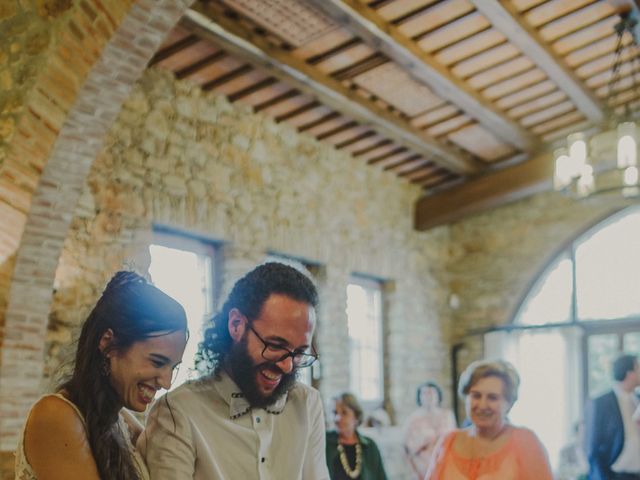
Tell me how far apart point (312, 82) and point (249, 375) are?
16.5 ft

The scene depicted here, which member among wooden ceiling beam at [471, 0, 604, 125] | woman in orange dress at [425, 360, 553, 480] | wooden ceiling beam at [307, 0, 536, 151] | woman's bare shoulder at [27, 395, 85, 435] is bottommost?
woman in orange dress at [425, 360, 553, 480]

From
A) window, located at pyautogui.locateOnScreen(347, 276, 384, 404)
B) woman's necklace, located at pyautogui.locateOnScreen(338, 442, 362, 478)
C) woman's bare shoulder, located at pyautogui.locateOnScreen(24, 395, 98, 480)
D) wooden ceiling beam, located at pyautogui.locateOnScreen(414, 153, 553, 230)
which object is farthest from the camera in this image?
wooden ceiling beam, located at pyautogui.locateOnScreen(414, 153, 553, 230)

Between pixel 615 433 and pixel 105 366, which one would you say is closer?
pixel 105 366

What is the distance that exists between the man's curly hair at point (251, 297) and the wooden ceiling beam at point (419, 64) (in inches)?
157

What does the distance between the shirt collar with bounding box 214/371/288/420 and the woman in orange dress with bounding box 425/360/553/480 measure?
1.57m

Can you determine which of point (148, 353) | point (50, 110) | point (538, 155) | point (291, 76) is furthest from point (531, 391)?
point (148, 353)

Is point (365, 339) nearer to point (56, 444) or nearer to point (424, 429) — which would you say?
point (424, 429)

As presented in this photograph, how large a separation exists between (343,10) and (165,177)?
68.0 inches

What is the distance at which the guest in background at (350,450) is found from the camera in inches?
179

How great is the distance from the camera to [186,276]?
6410 mm

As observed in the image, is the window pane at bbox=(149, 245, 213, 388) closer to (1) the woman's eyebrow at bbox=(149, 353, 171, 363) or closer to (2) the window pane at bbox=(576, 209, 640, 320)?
(1) the woman's eyebrow at bbox=(149, 353, 171, 363)

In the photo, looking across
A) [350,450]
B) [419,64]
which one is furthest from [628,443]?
[419,64]

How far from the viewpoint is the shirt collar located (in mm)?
1841

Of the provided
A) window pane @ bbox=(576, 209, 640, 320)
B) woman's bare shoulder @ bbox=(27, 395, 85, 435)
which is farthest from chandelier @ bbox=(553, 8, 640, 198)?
woman's bare shoulder @ bbox=(27, 395, 85, 435)
